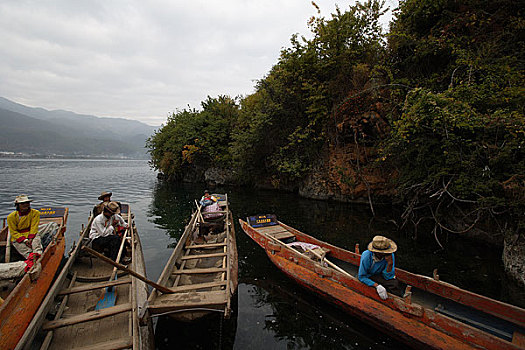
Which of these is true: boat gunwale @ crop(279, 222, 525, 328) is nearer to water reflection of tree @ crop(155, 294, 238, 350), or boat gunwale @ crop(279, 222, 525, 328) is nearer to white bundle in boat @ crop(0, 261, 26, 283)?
water reflection of tree @ crop(155, 294, 238, 350)

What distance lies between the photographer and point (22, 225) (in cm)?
583

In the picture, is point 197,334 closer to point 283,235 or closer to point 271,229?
→ point 283,235

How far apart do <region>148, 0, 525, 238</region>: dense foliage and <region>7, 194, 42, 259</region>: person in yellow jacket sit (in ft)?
38.7

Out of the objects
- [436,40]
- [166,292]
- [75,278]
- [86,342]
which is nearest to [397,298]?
[166,292]

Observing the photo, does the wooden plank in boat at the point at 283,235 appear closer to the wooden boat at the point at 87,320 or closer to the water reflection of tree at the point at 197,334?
the water reflection of tree at the point at 197,334

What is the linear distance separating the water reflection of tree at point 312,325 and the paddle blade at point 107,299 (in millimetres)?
3172

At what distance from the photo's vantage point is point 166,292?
468 cm

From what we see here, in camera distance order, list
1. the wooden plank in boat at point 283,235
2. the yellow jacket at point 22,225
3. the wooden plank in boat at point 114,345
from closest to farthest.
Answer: the wooden plank in boat at point 114,345 → the yellow jacket at point 22,225 → the wooden plank in boat at point 283,235

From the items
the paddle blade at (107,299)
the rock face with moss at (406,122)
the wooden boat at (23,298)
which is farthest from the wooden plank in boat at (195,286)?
the rock face with moss at (406,122)

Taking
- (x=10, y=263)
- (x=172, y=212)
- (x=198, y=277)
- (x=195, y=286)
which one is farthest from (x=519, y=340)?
(x=172, y=212)

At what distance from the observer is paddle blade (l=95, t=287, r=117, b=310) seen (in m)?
4.62

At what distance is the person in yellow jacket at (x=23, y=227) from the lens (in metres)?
5.71

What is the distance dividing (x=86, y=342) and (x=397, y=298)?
525 centimetres

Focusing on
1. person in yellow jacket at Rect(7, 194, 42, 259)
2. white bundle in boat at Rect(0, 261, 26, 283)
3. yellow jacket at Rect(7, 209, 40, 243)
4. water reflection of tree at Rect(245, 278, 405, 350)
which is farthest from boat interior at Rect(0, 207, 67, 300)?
water reflection of tree at Rect(245, 278, 405, 350)
